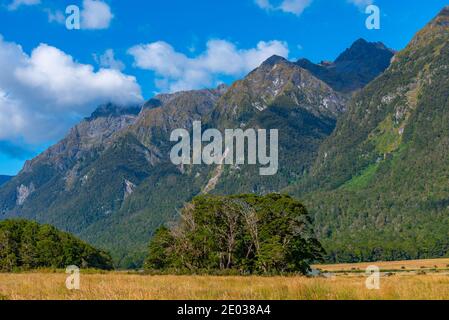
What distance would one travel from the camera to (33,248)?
393 ft

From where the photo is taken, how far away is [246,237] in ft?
287

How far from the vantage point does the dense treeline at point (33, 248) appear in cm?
11619

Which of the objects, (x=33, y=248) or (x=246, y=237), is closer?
(x=246, y=237)

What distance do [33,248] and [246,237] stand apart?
5869 centimetres

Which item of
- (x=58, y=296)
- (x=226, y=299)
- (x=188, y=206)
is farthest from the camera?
(x=188, y=206)

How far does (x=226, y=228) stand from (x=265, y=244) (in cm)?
1004

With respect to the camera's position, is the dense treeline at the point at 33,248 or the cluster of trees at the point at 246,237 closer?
the cluster of trees at the point at 246,237

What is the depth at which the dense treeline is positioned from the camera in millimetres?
116188

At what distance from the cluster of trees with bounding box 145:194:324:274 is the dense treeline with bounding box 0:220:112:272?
1455 inches

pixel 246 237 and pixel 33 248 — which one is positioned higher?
pixel 246 237

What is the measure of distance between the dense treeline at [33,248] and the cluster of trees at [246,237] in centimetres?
3695

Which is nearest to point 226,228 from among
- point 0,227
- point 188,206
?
point 188,206
